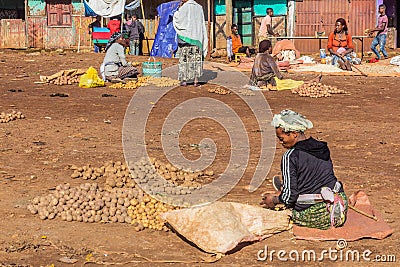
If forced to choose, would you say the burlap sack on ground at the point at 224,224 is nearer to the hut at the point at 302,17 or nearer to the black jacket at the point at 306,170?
the black jacket at the point at 306,170

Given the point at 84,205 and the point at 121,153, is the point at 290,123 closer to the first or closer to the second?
the point at 84,205

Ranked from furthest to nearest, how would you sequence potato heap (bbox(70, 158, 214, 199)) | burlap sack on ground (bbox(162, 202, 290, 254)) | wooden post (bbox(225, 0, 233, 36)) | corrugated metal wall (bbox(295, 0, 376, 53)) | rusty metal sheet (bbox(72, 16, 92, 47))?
rusty metal sheet (bbox(72, 16, 92, 47)) → wooden post (bbox(225, 0, 233, 36)) → corrugated metal wall (bbox(295, 0, 376, 53)) → potato heap (bbox(70, 158, 214, 199)) → burlap sack on ground (bbox(162, 202, 290, 254))

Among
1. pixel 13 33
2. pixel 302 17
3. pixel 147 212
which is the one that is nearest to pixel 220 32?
pixel 302 17

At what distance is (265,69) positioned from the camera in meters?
13.8

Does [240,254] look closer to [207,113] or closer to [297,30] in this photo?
[207,113]

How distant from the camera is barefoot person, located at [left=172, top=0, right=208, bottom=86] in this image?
1398 centimetres

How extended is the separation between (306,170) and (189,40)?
29.2ft

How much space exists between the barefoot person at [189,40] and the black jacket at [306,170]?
28.7 feet

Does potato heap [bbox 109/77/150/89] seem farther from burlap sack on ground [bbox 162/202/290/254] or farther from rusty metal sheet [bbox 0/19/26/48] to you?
rusty metal sheet [bbox 0/19/26/48]

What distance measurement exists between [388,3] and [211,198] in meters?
19.8

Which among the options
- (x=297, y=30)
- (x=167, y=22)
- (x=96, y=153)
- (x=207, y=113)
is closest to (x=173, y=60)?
(x=167, y=22)

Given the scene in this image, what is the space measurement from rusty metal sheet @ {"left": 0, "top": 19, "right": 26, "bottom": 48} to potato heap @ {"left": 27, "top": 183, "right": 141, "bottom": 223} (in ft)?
72.0

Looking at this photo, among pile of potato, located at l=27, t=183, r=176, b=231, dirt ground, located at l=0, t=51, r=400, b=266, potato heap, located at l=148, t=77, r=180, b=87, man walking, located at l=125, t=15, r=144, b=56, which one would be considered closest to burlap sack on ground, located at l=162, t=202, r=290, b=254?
dirt ground, located at l=0, t=51, r=400, b=266

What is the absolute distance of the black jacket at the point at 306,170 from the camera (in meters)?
5.37
